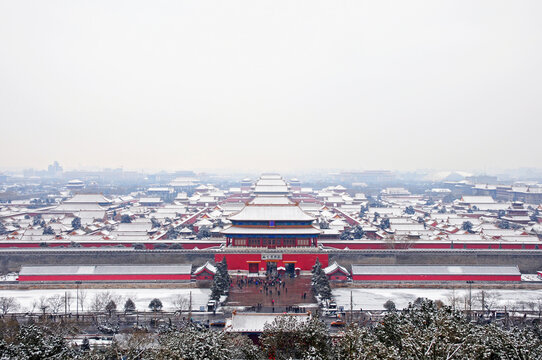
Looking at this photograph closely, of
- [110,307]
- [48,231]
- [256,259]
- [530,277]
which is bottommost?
[530,277]

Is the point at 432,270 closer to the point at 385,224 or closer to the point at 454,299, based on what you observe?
the point at 454,299

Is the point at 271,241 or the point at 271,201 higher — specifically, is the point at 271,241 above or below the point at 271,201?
below

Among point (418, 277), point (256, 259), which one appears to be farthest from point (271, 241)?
point (418, 277)

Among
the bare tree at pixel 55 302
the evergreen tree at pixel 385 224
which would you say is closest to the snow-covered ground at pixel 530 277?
the evergreen tree at pixel 385 224

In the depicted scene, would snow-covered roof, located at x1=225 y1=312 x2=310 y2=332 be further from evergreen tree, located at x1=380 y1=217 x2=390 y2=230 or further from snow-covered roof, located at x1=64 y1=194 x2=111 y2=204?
snow-covered roof, located at x1=64 y1=194 x2=111 y2=204

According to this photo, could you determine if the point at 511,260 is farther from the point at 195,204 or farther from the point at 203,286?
the point at 195,204

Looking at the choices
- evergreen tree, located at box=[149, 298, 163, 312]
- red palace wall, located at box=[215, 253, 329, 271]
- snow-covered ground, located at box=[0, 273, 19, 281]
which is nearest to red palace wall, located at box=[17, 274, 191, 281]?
snow-covered ground, located at box=[0, 273, 19, 281]
